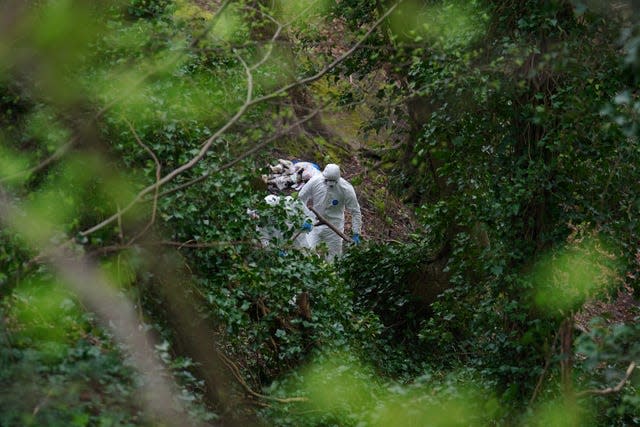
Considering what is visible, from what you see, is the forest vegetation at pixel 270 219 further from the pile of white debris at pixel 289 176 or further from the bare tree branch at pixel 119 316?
the pile of white debris at pixel 289 176

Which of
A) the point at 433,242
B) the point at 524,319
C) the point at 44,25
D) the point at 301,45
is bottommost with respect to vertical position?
the point at 433,242

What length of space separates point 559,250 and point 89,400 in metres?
4.12

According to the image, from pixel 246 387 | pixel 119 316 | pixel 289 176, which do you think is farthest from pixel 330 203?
pixel 119 316

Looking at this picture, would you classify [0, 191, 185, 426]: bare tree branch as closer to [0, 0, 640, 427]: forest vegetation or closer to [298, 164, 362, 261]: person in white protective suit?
[0, 0, 640, 427]: forest vegetation

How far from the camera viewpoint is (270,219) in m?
8.18

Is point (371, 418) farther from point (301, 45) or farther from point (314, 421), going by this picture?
point (301, 45)

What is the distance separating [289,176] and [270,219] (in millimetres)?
6722

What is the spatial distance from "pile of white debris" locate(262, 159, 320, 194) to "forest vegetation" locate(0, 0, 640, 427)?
18.0 ft

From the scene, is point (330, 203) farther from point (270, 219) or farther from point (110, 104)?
point (110, 104)

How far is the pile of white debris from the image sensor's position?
14688 mm

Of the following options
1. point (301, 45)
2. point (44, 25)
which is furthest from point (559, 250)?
point (301, 45)

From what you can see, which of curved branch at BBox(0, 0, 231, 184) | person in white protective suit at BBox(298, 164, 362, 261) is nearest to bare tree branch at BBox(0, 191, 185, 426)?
curved branch at BBox(0, 0, 231, 184)

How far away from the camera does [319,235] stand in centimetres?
1270

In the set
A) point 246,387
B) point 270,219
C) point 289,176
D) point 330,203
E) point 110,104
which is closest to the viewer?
point 110,104
